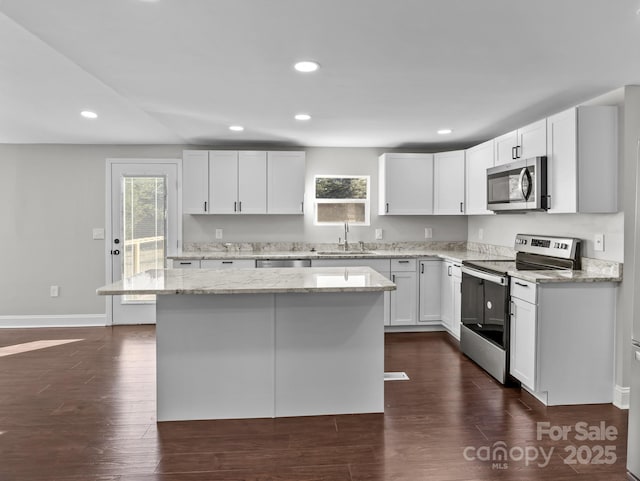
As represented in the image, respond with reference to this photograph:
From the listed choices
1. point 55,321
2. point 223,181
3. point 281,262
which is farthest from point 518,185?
point 55,321

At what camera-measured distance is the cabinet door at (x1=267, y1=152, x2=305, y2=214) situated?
17.4 ft

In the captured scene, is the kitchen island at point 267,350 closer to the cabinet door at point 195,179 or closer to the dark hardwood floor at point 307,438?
the dark hardwood floor at point 307,438

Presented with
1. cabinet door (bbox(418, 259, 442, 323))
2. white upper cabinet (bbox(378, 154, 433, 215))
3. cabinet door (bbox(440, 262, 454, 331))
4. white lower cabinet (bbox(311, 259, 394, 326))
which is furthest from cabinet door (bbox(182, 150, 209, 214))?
cabinet door (bbox(440, 262, 454, 331))

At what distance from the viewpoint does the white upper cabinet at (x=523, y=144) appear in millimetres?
3478

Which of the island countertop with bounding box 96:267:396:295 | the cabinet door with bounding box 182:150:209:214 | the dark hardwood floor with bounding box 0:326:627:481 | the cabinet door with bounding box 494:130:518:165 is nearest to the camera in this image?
the dark hardwood floor with bounding box 0:326:627:481

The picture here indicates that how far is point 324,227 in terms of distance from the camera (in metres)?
5.71

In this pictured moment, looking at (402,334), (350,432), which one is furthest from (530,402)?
(402,334)

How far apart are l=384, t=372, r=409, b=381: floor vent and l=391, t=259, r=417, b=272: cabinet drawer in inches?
59.7

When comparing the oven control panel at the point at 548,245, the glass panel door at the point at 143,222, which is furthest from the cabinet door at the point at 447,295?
the glass panel door at the point at 143,222

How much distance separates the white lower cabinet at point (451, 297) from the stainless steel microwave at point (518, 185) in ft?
2.55

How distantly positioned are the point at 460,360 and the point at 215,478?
2.60 m

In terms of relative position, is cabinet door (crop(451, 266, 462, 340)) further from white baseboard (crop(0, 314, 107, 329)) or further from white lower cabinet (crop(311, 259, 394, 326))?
white baseboard (crop(0, 314, 107, 329))

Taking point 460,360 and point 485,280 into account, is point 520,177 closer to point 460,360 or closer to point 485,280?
point 485,280

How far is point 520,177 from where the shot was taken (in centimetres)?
364
